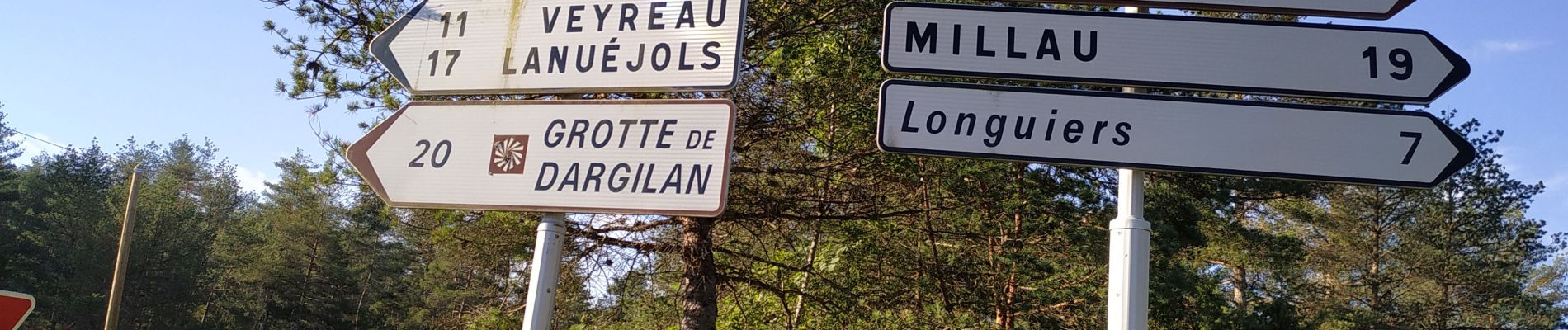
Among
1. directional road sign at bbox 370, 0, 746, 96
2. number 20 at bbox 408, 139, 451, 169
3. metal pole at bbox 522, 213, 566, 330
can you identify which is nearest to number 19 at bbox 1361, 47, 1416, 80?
directional road sign at bbox 370, 0, 746, 96

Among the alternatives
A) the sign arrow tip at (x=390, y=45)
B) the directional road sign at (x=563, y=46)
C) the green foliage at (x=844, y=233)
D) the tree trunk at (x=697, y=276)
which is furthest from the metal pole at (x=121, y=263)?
the directional road sign at (x=563, y=46)

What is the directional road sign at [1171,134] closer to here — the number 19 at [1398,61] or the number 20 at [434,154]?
the number 19 at [1398,61]

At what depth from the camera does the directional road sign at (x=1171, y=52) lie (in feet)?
9.17

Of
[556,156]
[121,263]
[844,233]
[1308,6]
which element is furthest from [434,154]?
[121,263]

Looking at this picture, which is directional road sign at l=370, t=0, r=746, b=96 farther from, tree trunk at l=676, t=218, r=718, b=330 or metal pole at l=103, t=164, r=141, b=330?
metal pole at l=103, t=164, r=141, b=330

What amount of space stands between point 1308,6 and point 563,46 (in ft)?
7.22

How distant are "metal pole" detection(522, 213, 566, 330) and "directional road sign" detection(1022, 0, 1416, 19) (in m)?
1.68

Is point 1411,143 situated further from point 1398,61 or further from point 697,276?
point 697,276

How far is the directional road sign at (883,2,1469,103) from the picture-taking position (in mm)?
2795

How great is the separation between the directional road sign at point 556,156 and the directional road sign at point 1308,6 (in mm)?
1173

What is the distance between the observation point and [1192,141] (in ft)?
9.00

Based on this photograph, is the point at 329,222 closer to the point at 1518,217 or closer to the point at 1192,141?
the point at 1518,217

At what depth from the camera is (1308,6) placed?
9.39 feet

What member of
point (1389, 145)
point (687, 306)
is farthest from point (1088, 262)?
point (1389, 145)
